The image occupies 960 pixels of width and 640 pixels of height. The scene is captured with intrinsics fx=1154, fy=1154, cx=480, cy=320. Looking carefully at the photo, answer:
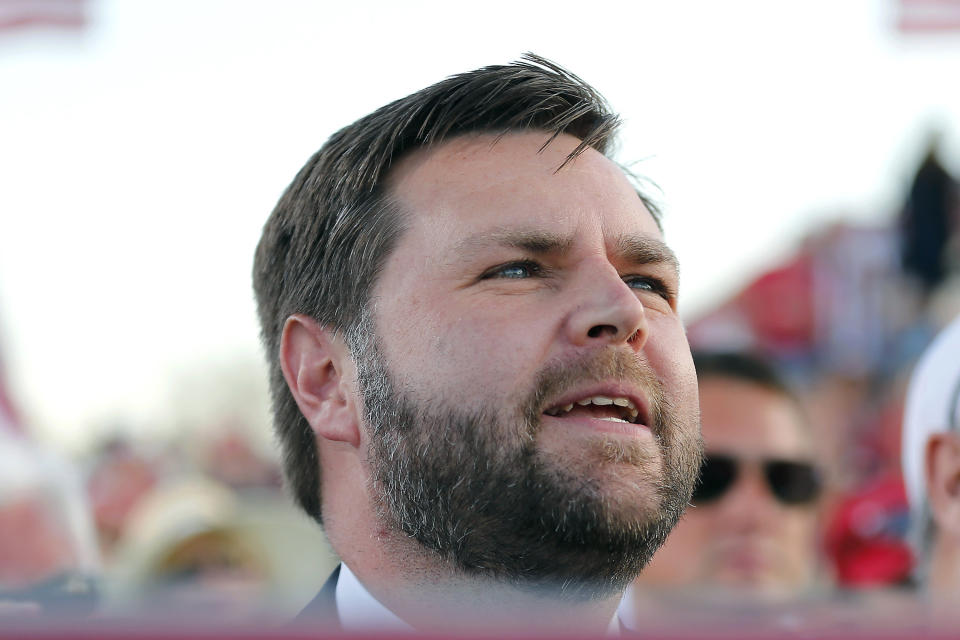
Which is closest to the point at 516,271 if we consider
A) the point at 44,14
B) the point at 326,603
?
the point at 326,603

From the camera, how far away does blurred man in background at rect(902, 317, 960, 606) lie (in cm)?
218

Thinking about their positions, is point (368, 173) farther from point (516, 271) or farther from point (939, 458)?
point (939, 458)

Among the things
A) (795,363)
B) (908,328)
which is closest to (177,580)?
(795,363)

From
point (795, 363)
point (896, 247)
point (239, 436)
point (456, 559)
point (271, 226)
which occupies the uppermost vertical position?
point (271, 226)

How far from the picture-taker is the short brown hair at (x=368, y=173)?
176cm

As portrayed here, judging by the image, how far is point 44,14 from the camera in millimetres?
4379

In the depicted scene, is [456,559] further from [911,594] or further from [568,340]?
[911,594]

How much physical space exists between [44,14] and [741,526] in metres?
3.20

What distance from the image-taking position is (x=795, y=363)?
5266 millimetres

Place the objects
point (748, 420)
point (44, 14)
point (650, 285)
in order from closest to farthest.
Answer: point (650, 285) → point (748, 420) → point (44, 14)

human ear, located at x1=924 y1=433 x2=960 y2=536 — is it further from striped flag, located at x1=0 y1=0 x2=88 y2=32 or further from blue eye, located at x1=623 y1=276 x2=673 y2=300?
striped flag, located at x1=0 y1=0 x2=88 y2=32

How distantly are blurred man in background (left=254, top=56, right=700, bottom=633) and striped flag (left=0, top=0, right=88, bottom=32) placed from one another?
285cm

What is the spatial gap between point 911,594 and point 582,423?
2266mm

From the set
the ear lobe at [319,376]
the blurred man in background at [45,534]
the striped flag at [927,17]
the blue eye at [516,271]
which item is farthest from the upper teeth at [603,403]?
the striped flag at [927,17]
